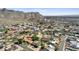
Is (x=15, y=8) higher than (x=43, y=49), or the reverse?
(x=15, y=8)
